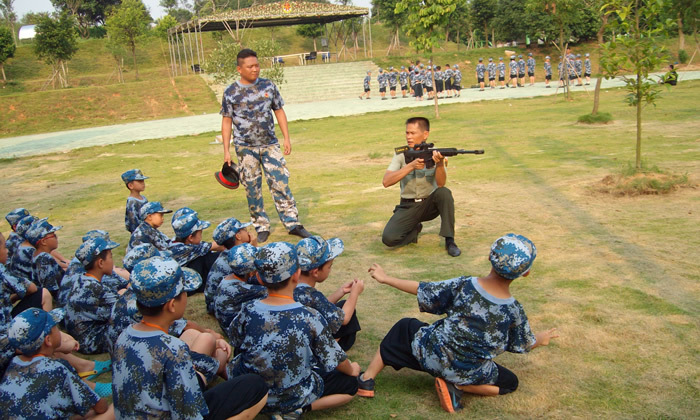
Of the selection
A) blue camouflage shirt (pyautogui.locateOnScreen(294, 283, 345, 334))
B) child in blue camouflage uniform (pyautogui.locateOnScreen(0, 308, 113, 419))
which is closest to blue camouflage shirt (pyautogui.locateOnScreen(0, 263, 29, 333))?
child in blue camouflage uniform (pyautogui.locateOnScreen(0, 308, 113, 419))

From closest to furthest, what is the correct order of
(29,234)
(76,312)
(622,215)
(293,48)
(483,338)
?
(483,338)
(76,312)
(29,234)
(622,215)
(293,48)

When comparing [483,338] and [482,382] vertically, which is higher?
[483,338]

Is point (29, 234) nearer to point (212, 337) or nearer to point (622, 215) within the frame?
point (212, 337)

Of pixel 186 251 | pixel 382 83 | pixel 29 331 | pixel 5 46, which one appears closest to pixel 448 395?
pixel 29 331

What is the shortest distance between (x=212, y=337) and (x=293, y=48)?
197 ft

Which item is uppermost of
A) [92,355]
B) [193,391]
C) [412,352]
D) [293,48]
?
[293,48]

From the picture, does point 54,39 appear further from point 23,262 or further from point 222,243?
point 222,243

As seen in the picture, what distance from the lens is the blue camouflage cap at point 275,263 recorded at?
298cm

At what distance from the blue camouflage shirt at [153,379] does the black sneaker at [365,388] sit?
3.59ft

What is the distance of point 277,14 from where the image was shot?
133 ft

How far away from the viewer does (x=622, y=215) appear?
6.73 meters

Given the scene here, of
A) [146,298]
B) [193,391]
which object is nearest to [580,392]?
[193,391]

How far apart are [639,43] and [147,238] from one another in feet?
21.6

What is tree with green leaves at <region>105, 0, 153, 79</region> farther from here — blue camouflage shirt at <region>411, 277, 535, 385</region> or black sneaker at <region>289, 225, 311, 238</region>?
blue camouflage shirt at <region>411, 277, 535, 385</region>
